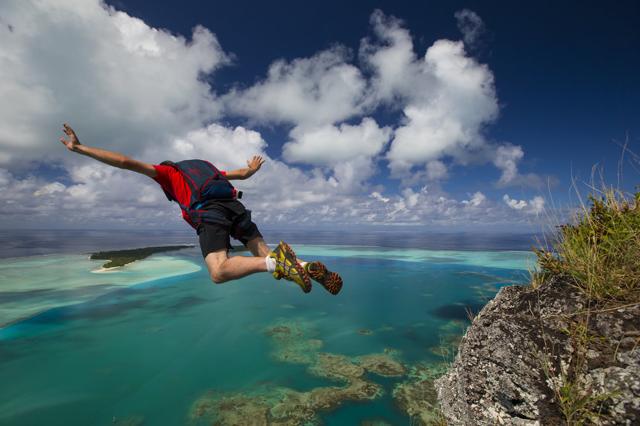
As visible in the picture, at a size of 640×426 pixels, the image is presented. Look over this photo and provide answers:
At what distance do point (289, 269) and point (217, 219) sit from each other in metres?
1.38

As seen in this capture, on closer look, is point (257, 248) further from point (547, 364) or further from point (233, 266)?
point (547, 364)

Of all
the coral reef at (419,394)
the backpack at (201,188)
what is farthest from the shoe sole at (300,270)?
the coral reef at (419,394)

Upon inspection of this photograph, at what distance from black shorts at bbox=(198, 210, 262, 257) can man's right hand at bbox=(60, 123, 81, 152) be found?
1.86m

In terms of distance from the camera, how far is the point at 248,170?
19.1 ft

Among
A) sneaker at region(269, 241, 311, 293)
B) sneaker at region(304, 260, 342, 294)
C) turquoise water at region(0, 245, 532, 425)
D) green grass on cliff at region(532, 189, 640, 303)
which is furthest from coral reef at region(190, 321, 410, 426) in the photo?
green grass on cliff at region(532, 189, 640, 303)

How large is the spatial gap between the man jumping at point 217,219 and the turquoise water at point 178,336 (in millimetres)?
10723

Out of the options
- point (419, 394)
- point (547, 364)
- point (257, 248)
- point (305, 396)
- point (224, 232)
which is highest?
point (224, 232)

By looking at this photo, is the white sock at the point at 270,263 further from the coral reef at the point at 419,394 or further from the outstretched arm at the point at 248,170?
the coral reef at the point at 419,394

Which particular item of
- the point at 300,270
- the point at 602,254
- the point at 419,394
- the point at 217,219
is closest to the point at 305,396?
the point at 419,394

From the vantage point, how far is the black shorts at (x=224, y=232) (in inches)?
168

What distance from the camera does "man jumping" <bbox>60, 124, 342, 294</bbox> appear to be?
3.97m

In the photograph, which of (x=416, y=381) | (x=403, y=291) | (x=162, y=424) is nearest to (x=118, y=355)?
(x=162, y=424)

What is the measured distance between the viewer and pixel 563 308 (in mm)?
3438

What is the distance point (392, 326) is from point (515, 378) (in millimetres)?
22672
